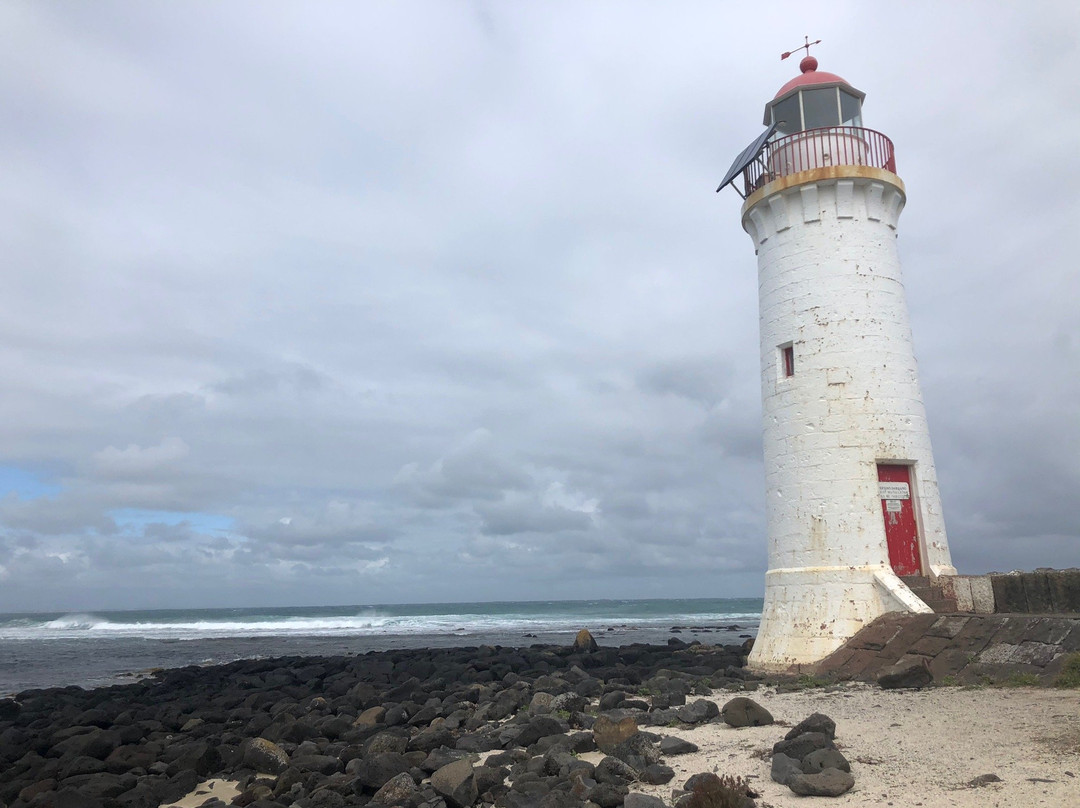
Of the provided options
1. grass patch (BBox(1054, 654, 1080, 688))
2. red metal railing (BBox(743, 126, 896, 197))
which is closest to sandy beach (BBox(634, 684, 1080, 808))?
grass patch (BBox(1054, 654, 1080, 688))

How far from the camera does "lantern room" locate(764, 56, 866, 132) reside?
472 inches

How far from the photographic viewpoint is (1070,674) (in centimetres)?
730

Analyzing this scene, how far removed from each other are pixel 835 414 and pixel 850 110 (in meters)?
4.94

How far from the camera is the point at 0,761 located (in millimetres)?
8867

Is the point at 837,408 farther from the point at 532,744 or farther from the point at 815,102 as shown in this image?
the point at 532,744

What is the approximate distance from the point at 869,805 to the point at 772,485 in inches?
258

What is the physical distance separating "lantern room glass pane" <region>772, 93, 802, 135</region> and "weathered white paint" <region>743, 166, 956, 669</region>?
62.1 inches

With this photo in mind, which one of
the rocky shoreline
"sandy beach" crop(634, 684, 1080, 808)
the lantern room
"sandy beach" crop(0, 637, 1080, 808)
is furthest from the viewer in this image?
the lantern room

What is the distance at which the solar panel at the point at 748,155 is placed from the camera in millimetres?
11898

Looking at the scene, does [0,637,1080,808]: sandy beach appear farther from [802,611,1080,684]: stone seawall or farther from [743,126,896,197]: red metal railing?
[743,126,896,197]: red metal railing

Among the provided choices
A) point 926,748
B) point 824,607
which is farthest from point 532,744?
point 824,607

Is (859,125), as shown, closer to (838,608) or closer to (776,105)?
(776,105)

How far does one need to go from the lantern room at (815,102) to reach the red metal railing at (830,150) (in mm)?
517

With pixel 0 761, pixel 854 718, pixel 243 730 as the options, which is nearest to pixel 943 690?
pixel 854 718
